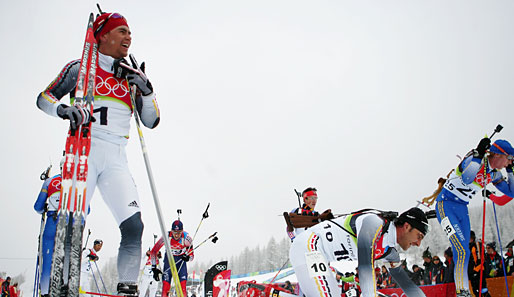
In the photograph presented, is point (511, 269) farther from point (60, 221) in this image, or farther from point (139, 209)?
point (60, 221)

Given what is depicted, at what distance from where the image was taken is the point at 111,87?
10.1 ft

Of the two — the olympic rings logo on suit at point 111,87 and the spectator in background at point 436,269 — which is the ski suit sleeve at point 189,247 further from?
the spectator in background at point 436,269

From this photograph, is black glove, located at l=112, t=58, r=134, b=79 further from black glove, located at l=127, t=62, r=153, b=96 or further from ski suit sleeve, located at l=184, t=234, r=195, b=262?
ski suit sleeve, located at l=184, t=234, r=195, b=262

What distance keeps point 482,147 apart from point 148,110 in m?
4.20

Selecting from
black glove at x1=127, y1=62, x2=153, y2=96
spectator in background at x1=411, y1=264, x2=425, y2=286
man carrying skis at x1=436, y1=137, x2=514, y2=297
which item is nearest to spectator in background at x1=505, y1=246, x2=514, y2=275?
spectator in background at x1=411, y1=264, x2=425, y2=286

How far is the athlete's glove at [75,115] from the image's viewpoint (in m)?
2.55

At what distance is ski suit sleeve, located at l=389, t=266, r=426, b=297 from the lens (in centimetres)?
368

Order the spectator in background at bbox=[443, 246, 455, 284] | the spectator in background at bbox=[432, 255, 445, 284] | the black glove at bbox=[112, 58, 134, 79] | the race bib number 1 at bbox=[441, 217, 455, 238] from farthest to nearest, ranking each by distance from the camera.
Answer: the spectator in background at bbox=[432, 255, 445, 284], the spectator in background at bbox=[443, 246, 455, 284], the race bib number 1 at bbox=[441, 217, 455, 238], the black glove at bbox=[112, 58, 134, 79]

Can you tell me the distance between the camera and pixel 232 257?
53.6 m

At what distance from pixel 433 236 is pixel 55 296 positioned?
125 ft

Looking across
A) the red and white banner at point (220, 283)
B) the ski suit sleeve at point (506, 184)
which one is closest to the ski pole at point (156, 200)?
the red and white banner at point (220, 283)

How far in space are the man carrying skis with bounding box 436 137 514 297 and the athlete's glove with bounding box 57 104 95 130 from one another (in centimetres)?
457

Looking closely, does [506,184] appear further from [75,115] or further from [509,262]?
[75,115]

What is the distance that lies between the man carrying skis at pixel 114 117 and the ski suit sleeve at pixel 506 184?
193 inches
